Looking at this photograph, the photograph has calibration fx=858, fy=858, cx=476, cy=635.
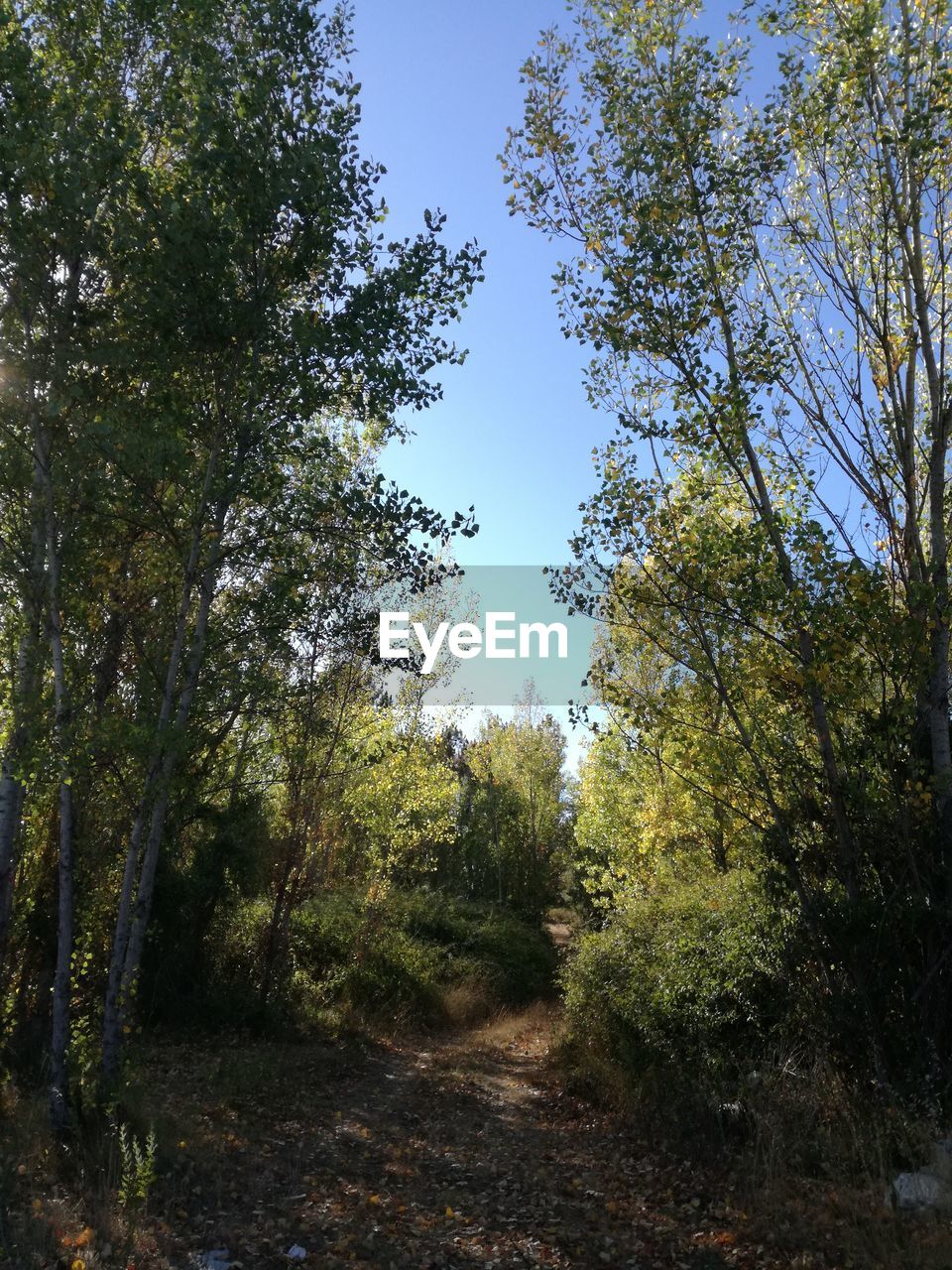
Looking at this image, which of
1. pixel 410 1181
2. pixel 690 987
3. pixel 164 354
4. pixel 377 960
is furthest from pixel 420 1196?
pixel 377 960

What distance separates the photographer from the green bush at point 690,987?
28.6 ft

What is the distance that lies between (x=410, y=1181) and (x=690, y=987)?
3.66 meters

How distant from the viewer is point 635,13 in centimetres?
860

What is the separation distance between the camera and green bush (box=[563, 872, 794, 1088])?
28.6ft

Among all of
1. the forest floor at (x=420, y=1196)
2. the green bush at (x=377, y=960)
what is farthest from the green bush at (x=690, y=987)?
the green bush at (x=377, y=960)

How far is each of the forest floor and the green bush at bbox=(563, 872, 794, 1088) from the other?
34.9 inches

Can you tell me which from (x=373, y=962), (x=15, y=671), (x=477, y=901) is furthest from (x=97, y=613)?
(x=477, y=901)

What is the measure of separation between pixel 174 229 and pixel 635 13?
17.6 feet

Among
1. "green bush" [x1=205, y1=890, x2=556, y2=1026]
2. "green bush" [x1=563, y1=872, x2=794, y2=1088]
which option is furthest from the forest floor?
"green bush" [x1=205, y1=890, x2=556, y2=1026]

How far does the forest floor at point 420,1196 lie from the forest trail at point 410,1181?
0.02 metres

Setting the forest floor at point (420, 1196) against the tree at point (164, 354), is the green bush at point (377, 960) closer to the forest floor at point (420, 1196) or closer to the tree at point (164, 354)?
the forest floor at point (420, 1196)

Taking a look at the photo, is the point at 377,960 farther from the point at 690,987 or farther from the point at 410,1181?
the point at 410,1181

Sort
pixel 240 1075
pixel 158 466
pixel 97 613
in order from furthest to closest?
1. pixel 240 1075
2. pixel 97 613
3. pixel 158 466

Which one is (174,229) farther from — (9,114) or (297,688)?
(297,688)
